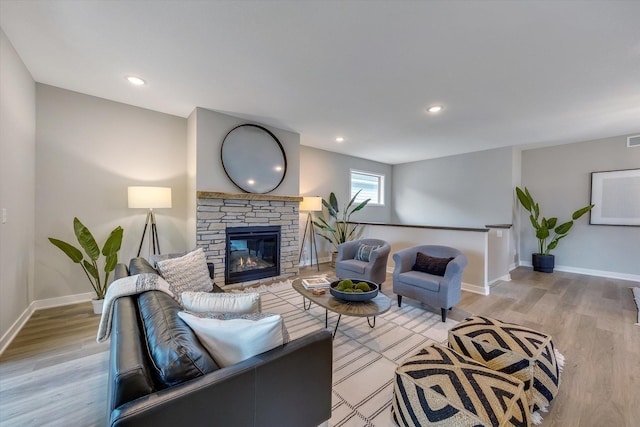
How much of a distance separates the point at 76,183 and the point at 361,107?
378 centimetres

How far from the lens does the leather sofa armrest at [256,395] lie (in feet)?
2.69

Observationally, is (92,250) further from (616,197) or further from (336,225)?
(616,197)

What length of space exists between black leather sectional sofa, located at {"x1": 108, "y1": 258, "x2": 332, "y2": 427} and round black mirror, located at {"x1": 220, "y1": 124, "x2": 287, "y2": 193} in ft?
9.11

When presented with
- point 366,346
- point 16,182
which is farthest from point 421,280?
point 16,182

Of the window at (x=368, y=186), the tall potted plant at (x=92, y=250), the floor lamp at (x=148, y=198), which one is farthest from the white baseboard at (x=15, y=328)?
the window at (x=368, y=186)

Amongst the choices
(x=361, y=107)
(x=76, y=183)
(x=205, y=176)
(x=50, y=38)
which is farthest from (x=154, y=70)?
(x=361, y=107)

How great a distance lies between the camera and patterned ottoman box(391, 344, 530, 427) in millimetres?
1210

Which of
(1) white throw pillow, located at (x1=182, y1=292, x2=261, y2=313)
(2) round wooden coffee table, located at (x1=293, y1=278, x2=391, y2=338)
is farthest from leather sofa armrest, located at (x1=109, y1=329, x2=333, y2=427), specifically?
(2) round wooden coffee table, located at (x1=293, y1=278, x2=391, y2=338)

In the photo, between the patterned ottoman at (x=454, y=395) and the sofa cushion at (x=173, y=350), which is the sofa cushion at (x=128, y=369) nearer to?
the sofa cushion at (x=173, y=350)

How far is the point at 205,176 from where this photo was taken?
12.0 ft

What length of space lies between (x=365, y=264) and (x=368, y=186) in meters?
3.66

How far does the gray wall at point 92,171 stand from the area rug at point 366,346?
2274mm

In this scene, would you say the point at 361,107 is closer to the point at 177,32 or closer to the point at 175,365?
the point at 177,32

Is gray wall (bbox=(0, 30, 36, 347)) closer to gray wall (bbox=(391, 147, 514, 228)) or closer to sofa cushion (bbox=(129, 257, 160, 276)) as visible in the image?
sofa cushion (bbox=(129, 257, 160, 276))
